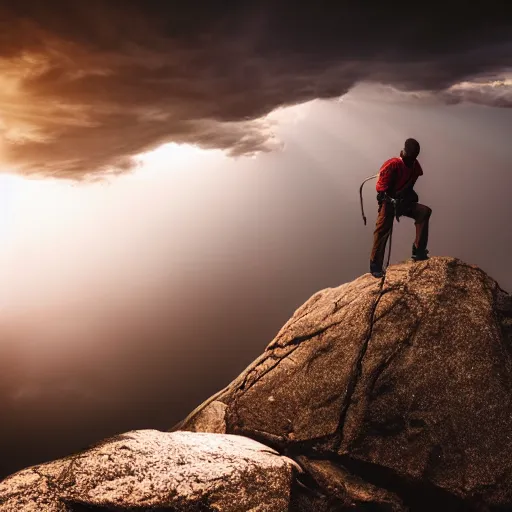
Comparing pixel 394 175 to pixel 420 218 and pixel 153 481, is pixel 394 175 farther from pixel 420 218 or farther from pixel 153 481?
pixel 153 481

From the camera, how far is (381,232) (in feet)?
38.7

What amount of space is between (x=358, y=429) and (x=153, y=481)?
5.31m

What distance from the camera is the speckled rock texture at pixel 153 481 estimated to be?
7.33m

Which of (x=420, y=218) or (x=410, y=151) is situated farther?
(x=420, y=218)

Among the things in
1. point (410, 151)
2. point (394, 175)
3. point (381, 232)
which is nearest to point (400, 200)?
point (394, 175)

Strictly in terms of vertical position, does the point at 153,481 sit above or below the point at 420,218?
below

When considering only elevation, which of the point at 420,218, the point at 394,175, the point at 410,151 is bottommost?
the point at 420,218

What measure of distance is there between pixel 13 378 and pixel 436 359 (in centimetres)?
21765

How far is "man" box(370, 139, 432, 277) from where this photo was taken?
1090 cm

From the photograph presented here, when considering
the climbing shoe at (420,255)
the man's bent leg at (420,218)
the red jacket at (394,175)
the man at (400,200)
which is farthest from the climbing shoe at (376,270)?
the red jacket at (394,175)

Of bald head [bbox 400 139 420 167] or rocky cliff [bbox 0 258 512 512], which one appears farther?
bald head [bbox 400 139 420 167]

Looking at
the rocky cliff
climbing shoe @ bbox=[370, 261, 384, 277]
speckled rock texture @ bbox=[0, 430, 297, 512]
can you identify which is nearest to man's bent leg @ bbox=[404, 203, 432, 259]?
the rocky cliff

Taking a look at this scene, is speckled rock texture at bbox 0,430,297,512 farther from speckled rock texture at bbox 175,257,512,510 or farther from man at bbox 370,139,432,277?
man at bbox 370,139,432,277

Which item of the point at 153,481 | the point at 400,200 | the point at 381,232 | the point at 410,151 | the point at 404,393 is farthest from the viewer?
the point at 381,232
